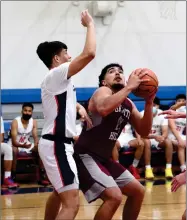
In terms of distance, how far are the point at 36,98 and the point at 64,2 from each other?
2.26 m

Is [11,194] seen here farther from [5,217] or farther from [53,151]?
[53,151]

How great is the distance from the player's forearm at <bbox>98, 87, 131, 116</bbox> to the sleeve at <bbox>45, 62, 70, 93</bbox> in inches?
14.7

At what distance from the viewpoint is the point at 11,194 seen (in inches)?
322

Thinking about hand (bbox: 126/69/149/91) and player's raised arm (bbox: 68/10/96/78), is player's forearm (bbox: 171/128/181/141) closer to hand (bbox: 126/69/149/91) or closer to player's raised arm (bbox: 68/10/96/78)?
hand (bbox: 126/69/149/91)

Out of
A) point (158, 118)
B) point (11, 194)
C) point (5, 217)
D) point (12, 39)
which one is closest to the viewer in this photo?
point (5, 217)

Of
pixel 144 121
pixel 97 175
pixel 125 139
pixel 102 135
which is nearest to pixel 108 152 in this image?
pixel 102 135

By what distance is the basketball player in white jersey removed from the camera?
4062 mm

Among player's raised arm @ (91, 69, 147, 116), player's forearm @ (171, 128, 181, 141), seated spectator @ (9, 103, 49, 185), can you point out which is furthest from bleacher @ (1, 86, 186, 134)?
player's raised arm @ (91, 69, 147, 116)

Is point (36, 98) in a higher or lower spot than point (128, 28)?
lower

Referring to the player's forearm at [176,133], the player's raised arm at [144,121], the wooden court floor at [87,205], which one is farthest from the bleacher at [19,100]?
the player's raised arm at [144,121]

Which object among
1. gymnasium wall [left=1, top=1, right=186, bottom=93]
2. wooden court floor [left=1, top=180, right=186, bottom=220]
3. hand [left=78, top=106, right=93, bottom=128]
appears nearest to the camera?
hand [left=78, top=106, right=93, bottom=128]

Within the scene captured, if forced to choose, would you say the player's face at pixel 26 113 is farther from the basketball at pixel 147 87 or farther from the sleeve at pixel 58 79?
the sleeve at pixel 58 79

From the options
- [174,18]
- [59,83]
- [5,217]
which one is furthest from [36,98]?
[59,83]

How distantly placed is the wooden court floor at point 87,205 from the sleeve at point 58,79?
2400 millimetres
